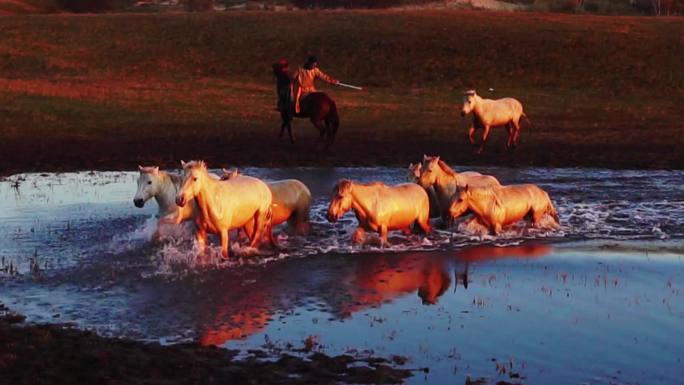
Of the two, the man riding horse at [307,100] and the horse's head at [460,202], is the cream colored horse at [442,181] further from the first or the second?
the man riding horse at [307,100]

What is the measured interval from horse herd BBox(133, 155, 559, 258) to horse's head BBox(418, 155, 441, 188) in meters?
0.01

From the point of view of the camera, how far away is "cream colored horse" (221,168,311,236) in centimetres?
1410

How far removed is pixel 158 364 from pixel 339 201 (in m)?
4.97

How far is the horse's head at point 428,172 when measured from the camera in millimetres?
15094

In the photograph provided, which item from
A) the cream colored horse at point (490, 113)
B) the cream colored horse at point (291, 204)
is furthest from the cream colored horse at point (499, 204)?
the cream colored horse at point (490, 113)

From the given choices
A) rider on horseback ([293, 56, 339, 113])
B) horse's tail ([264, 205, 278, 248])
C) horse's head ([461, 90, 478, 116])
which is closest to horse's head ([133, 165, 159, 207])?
horse's tail ([264, 205, 278, 248])

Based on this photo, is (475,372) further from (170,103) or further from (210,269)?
(170,103)

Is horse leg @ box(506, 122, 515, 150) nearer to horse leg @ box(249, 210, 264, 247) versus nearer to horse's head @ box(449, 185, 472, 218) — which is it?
horse's head @ box(449, 185, 472, 218)

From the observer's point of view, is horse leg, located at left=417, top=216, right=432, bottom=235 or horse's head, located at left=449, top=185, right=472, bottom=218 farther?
horse's head, located at left=449, top=185, right=472, bottom=218

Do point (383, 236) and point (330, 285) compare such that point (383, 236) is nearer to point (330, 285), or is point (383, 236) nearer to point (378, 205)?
point (378, 205)

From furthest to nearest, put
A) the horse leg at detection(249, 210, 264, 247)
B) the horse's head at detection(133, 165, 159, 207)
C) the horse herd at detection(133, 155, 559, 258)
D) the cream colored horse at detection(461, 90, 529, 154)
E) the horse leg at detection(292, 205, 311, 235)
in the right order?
the cream colored horse at detection(461, 90, 529, 154) < the horse leg at detection(292, 205, 311, 235) < the horse's head at detection(133, 165, 159, 207) < the horse leg at detection(249, 210, 264, 247) < the horse herd at detection(133, 155, 559, 258)

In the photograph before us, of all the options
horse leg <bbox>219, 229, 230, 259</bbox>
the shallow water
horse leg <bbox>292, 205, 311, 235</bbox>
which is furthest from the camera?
horse leg <bbox>292, 205, 311, 235</bbox>

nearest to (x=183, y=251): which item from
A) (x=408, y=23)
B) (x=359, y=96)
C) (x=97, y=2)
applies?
(x=359, y=96)

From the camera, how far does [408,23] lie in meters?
56.5
